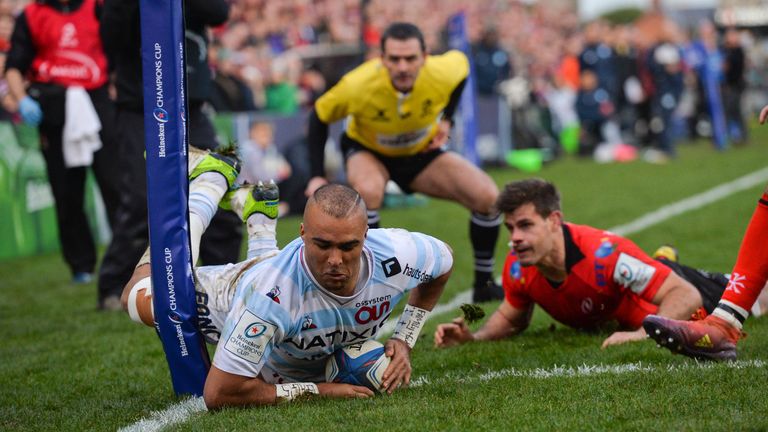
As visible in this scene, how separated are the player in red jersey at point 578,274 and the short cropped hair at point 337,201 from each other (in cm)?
167

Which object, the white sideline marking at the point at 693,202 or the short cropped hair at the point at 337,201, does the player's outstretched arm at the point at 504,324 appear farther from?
the white sideline marking at the point at 693,202

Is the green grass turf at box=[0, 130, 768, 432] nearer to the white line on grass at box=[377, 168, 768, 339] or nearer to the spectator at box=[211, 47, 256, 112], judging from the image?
the white line on grass at box=[377, 168, 768, 339]

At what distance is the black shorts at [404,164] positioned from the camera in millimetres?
7879

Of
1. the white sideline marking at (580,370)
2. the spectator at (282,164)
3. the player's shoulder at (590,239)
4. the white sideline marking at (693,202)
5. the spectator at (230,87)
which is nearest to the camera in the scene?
the white sideline marking at (580,370)

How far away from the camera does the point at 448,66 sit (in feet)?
26.3

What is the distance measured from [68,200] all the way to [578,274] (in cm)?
518

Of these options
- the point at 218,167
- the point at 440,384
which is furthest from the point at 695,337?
the point at 218,167

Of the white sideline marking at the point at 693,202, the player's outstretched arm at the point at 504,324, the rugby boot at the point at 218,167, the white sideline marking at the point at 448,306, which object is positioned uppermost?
the rugby boot at the point at 218,167

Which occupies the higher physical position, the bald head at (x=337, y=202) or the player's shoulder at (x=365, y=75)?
the player's shoulder at (x=365, y=75)

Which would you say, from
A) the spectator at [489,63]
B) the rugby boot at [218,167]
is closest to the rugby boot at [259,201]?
the rugby boot at [218,167]

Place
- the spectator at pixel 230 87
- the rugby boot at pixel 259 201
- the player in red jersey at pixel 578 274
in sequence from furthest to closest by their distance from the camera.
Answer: the spectator at pixel 230 87, the player in red jersey at pixel 578 274, the rugby boot at pixel 259 201

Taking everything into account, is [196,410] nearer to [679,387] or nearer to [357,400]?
[357,400]

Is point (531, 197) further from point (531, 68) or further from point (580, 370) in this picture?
point (531, 68)

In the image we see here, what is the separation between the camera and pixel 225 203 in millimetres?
5926
